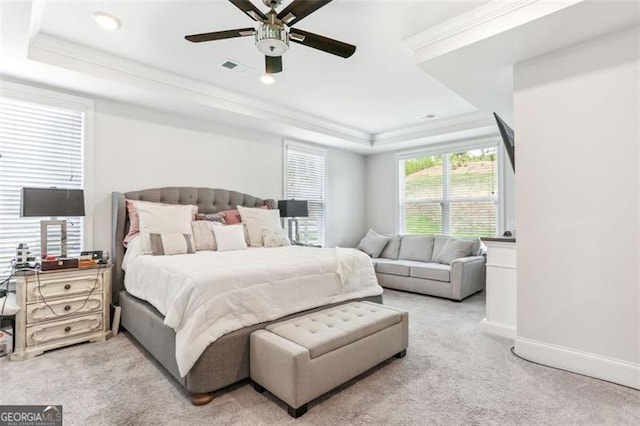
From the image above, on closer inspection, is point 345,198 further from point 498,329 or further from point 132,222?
point 132,222

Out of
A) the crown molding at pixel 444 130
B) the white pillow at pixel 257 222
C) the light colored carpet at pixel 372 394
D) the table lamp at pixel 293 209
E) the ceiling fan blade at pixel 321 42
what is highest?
the crown molding at pixel 444 130

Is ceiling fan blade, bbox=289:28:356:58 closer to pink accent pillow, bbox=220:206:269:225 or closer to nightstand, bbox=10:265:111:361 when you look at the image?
pink accent pillow, bbox=220:206:269:225

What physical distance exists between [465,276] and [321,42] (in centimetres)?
364

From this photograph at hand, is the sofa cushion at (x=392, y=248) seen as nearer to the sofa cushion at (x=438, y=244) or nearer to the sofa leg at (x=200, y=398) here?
the sofa cushion at (x=438, y=244)

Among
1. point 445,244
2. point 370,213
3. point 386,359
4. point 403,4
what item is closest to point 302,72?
point 403,4

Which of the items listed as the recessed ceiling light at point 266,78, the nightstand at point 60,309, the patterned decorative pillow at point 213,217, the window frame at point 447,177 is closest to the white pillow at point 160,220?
the patterned decorative pillow at point 213,217

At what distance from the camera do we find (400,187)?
6.64m

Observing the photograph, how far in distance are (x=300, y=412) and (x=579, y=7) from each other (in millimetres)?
3042

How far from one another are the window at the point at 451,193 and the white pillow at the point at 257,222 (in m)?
3.09

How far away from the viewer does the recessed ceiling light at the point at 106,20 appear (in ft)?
8.20

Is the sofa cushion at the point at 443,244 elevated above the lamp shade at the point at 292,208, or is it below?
below

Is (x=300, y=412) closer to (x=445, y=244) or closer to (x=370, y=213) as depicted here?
(x=445, y=244)

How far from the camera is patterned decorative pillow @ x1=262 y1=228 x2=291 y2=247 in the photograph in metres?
4.12

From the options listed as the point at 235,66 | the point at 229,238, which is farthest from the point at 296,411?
the point at 235,66
